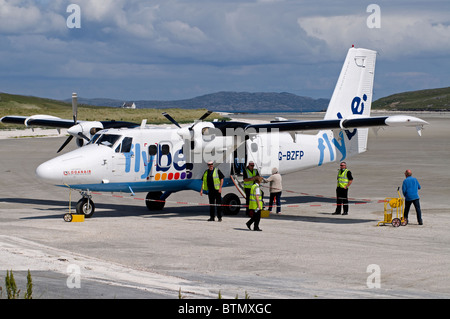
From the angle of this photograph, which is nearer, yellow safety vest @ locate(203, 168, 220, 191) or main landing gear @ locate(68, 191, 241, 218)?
main landing gear @ locate(68, 191, 241, 218)

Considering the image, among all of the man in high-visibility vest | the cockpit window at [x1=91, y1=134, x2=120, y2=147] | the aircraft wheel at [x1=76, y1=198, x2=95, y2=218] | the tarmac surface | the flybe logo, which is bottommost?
the tarmac surface

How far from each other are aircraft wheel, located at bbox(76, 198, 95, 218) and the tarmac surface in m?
0.52

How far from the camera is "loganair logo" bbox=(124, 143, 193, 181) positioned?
2181 centimetres

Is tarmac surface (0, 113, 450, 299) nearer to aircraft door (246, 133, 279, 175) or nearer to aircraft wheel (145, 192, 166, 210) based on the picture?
aircraft wheel (145, 192, 166, 210)

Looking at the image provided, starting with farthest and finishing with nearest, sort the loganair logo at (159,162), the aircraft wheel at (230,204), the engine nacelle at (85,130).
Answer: the engine nacelle at (85,130) → the aircraft wheel at (230,204) → the loganair logo at (159,162)

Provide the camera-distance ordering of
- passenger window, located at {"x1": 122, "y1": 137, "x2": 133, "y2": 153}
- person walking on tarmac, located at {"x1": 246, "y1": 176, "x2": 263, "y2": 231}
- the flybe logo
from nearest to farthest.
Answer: person walking on tarmac, located at {"x1": 246, "y1": 176, "x2": 263, "y2": 231}
passenger window, located at {"x1": 122, "y1": 137, "x2": 133, "y2": 153}
the flybe logo

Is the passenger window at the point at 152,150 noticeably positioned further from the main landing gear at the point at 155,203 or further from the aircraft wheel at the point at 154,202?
the aircraft wheel at the point at 154,202

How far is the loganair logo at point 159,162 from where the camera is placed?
21812 mm

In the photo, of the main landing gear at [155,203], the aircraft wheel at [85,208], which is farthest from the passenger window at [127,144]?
the aircraft wheel at [85,208]

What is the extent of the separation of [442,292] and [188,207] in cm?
1454

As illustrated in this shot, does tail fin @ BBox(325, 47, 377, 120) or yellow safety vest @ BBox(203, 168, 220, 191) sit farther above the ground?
tail fin @ BBox(325, 47, 377, 120)

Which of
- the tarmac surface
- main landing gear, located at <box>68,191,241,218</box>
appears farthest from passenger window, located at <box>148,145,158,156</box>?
main landing gear, located at <box>68,191,241,218</box>
